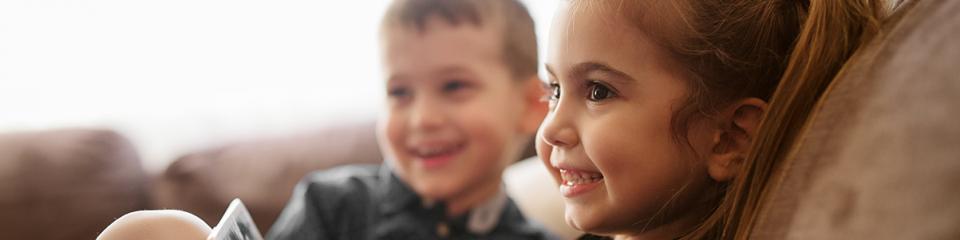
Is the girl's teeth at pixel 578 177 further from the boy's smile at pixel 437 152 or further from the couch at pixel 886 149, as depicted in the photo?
the boy's smile at pixel 437 152


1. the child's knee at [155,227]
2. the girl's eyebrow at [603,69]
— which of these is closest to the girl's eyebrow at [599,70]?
the girl's eyebrow at [603,69]

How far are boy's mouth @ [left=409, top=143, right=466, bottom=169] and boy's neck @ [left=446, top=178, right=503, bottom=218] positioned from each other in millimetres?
73

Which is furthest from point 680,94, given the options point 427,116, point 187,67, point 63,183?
point 187,67

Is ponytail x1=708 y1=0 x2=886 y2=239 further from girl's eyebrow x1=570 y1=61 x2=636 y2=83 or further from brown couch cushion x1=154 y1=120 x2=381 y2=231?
brown couch cushion x1=154 y1=120 x2=381 y2=231

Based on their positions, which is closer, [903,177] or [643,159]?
[903,177]

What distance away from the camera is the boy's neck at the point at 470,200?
4.45ft

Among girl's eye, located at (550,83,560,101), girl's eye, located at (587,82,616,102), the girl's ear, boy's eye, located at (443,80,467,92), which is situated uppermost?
girl's eye, located at (587,82,616,102)

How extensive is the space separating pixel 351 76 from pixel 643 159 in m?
1.51

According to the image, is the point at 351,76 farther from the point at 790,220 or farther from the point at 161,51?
the point at 790,220

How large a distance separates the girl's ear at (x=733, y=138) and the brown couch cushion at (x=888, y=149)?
11 cm

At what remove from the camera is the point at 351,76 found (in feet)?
7.27

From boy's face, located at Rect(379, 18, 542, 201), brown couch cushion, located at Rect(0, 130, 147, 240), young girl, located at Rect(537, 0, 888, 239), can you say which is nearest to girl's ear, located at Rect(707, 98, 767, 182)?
young girl, located at Rect(537, 0, 888, 239)

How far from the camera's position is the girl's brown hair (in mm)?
706

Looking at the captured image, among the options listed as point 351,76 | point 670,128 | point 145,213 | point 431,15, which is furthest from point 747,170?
point 351,76
